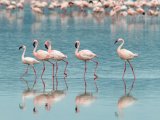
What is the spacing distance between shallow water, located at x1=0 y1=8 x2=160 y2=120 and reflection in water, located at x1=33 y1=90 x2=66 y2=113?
11 cm

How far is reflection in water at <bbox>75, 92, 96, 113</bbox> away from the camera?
14.3 m

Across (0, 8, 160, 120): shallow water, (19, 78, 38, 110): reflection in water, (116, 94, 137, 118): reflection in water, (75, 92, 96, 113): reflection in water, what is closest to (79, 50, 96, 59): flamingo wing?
(0, 8, 160, 120): shallow water

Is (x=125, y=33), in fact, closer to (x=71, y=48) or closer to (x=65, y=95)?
(x=71, y=48)

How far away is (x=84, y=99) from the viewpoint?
1480cm

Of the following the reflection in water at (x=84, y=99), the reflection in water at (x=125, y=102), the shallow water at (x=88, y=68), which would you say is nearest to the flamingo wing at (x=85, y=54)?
the shallow water at (x=88, y=68)

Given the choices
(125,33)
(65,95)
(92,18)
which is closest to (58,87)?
(65,95)

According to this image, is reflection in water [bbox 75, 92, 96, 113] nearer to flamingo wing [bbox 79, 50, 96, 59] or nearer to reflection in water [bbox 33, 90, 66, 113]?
reflection in water [bbox 33, 90, 66, 113]

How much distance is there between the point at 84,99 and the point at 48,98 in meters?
0.78

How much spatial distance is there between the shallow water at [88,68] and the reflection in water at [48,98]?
11 cm

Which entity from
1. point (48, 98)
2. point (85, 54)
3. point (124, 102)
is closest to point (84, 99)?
point (48, 98)

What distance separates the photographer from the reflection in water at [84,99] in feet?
46.9

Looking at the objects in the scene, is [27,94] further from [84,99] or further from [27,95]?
[84,99]

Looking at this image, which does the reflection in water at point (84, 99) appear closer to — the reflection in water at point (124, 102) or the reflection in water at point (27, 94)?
the reflection in water at point (124, 102)

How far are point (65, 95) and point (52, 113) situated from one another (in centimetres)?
186
